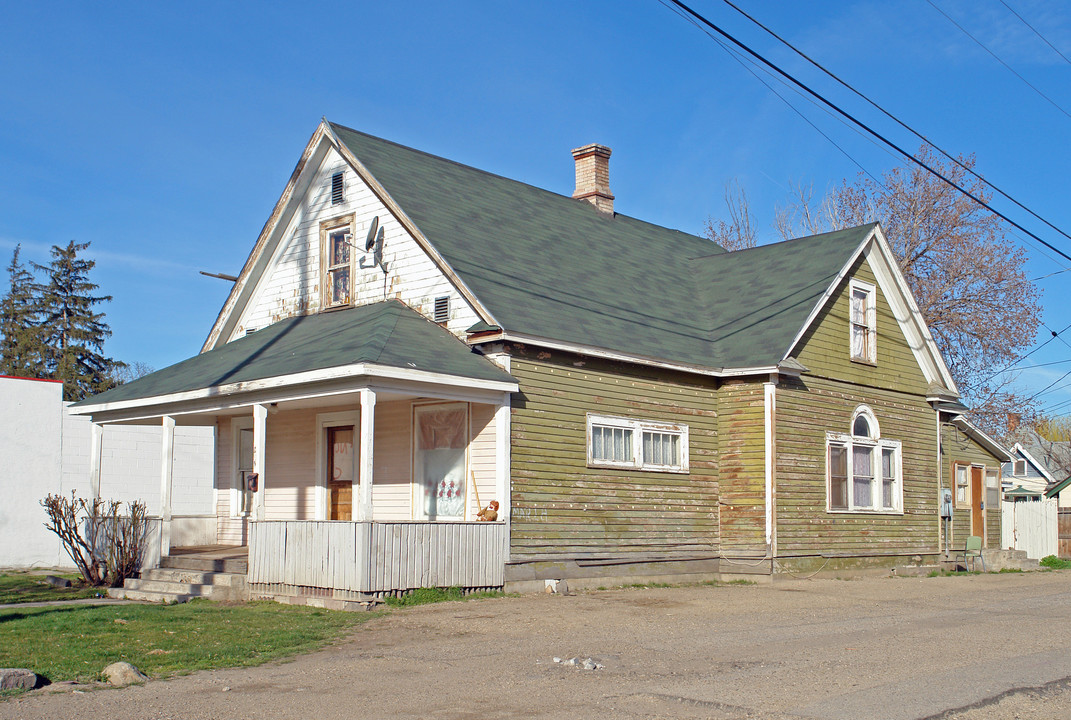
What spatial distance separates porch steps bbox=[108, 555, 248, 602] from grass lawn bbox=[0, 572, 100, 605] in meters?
0.46

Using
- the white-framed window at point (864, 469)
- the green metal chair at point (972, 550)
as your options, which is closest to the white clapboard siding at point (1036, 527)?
the green metal chair at point (972, 550)

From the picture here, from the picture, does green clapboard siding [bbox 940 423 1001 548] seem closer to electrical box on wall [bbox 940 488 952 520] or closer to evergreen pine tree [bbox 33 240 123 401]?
electrical box on wall [bbox 940 488 952 520]

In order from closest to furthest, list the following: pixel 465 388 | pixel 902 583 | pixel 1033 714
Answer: pixel 1033 714, pixel 465 388, pixel 902 583

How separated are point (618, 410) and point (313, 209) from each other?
6709 millimetres

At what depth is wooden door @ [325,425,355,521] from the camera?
1781cm

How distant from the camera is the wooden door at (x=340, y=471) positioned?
58.4 feet

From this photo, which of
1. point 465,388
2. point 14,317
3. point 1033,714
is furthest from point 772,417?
point 14,317

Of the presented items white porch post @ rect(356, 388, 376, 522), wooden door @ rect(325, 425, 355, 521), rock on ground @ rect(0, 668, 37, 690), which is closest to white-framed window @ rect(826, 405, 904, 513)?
wooden door @ rect(325, 425, 355, 521)

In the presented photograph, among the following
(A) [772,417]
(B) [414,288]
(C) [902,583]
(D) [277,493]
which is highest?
(B) [414,288]

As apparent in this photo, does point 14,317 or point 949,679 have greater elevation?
point 14,317

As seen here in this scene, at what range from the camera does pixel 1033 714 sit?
7.14 m

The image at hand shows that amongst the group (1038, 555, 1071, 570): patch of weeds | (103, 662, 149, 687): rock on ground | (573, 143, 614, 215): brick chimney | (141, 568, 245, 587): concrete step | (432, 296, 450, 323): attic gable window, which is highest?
(573, 143, 614, 215): brick chimney

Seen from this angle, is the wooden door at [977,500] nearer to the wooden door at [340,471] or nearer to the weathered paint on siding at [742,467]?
the weathered paint on siding at [742,467]

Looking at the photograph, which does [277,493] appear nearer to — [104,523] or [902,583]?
[104,523]
